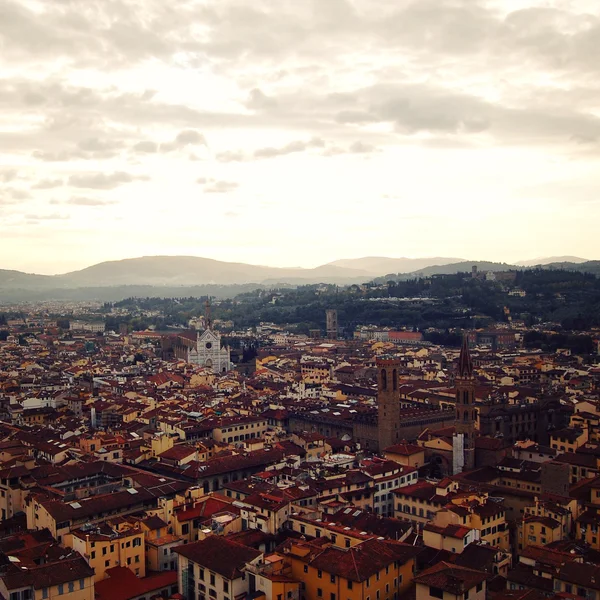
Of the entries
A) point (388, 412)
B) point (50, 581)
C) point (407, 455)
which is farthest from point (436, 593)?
point (388, 412)

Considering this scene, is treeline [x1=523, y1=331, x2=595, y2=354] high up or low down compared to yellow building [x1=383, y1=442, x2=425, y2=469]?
up

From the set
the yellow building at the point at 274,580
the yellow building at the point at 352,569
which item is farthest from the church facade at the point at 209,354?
the yellow building at the point at 274,580

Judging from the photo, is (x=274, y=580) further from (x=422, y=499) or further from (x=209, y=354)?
(x=209, y=354)

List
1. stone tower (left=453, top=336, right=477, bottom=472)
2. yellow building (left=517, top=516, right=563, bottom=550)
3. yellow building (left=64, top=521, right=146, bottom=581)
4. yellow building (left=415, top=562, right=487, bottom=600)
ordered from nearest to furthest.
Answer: yellow building (left=415, top=562, right=487, bottom=600), yellow building (left=64, top=521, right=146, bottom=581), yellow building (left=517, top=516, right=563, bottom=550), stone tower (left=453, top=336, right=477, bottom=472)

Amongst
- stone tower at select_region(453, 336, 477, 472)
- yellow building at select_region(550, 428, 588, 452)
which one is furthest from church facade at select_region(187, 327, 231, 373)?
yellow building at select_region(550, 428, 588, 452)

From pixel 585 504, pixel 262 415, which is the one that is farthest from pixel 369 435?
pixel 585 504

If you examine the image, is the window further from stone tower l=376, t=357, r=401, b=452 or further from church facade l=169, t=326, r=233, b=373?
church facade l=169, t=326, r=233, b=373

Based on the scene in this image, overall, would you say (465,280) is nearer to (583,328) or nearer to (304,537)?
(583,328)
